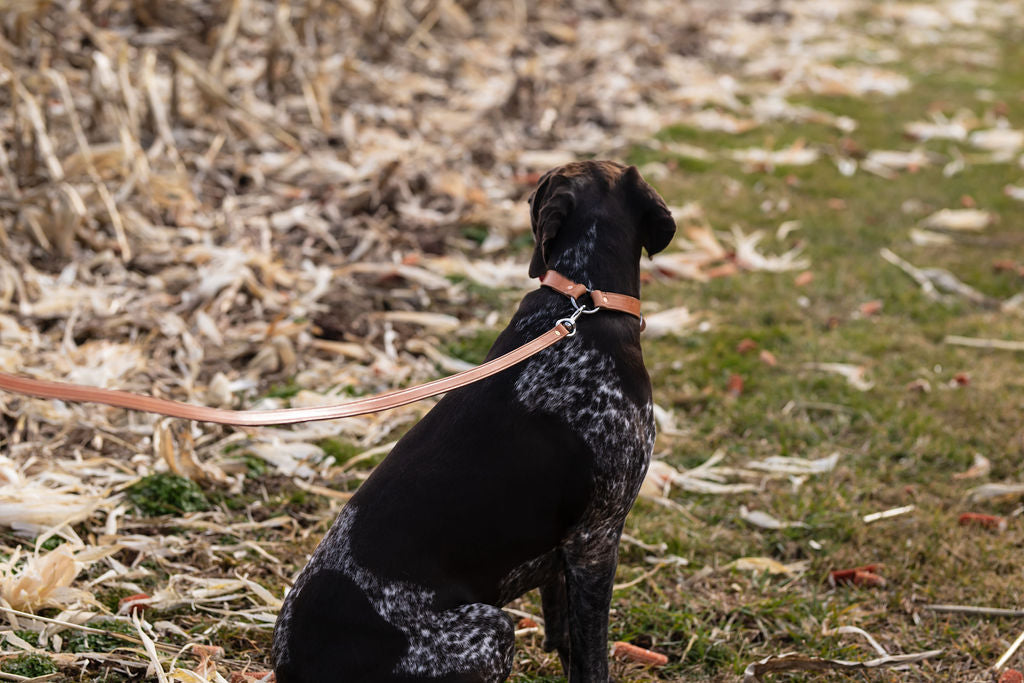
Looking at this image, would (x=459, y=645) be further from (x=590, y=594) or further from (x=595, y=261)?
(x=595, y=261)

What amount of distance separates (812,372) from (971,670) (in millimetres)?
2727

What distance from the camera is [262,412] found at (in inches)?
127

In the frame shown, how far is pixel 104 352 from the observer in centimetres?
586

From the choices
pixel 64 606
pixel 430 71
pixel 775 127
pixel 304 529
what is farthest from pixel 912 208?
pixel 64 606

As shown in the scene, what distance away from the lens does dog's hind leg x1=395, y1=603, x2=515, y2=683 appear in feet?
10.4

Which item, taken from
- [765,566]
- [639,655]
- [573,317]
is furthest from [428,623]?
[765,566]

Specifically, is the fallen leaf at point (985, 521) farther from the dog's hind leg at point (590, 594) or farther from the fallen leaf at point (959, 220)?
the fallen leaf at point (959, 220)

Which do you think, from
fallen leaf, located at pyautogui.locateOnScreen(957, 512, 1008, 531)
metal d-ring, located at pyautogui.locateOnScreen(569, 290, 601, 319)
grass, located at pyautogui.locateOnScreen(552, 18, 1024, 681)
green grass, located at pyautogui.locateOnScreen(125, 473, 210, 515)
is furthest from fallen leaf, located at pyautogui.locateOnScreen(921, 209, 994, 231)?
green grass, located at pyautogui.locateOnScreen(125, 473, 210, 515)

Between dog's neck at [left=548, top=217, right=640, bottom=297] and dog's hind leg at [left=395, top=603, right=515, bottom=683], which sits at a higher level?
dog's neck at [left=548, top=217, right=640, bottom=297]

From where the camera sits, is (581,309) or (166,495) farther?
(166,495)

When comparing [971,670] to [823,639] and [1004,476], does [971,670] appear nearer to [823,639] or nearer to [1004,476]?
[823,639]

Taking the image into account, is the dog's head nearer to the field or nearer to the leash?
the leash

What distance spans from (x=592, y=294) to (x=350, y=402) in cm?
95

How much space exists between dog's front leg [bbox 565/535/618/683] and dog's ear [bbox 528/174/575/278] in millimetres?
→ 1056
